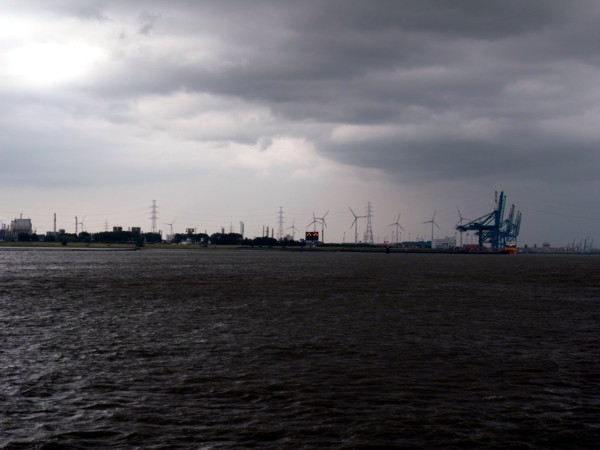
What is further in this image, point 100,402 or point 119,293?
point 119,293

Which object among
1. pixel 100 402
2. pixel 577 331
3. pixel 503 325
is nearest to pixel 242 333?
pixel 100 402

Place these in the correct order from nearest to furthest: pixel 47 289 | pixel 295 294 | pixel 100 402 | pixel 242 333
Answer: pixel 100 402
pixel 242 333
pixel 295 294
pixel 47 289

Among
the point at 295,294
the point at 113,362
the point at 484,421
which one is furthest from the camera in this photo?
the point at 295,294

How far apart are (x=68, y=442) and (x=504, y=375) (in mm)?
16954

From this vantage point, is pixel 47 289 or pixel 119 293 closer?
pixel 119 293

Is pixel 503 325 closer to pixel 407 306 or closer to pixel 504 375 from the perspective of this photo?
pixel 407 306

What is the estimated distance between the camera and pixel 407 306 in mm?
51312

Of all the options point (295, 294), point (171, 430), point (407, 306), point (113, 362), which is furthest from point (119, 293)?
point (171, 430)

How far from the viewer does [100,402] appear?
1945 centimetres

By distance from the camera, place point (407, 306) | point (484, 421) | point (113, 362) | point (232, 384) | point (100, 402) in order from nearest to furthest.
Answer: point (484, 421) < point (100, 402) < point (232, 384) < point (113, 362) < point (407, 306)

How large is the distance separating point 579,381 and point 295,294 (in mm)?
41306

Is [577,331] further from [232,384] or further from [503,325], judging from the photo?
[232,384]

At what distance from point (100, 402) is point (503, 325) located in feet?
95.5

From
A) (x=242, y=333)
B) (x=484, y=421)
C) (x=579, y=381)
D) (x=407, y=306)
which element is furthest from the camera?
(x=407, y=306)
